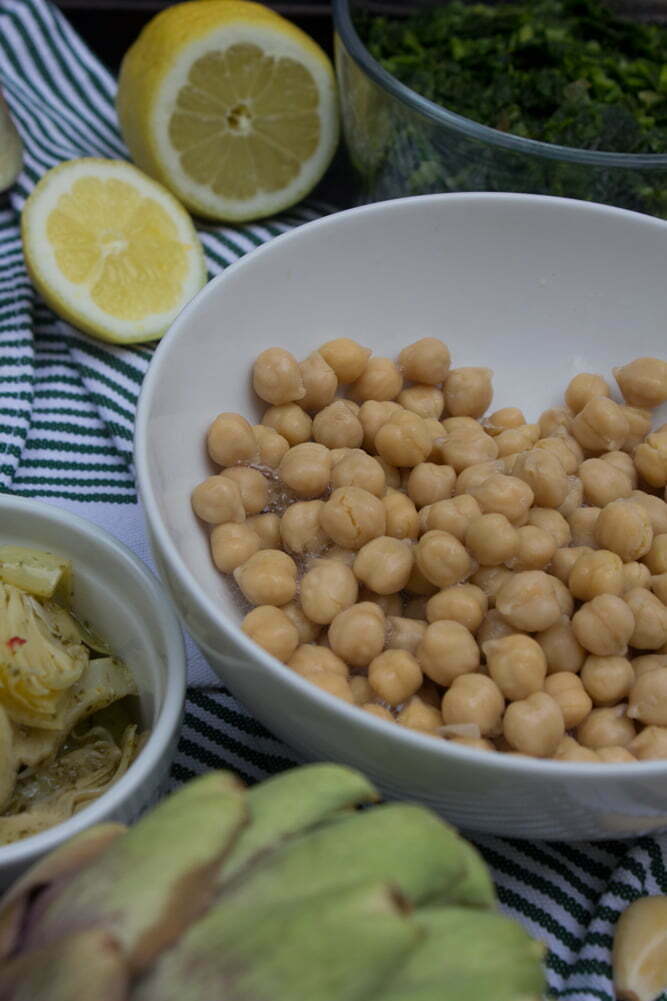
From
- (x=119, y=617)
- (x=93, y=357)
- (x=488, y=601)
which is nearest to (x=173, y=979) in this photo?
(x=119, y=617)

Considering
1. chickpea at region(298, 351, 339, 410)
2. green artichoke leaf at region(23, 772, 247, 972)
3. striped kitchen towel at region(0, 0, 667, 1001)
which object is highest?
green artichoke leaf at region(23, 772, 247, 972)

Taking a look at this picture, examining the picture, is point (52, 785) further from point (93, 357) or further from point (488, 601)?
point (93, 357)

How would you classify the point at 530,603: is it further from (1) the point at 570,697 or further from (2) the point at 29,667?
(2) the point at 29,667

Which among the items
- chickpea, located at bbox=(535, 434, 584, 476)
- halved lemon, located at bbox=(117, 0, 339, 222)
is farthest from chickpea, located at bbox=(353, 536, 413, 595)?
halved lemon, located at bbox=(117, 0, 339, 222)

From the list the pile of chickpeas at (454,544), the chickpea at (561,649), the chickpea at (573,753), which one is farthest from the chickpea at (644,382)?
the chickpea at (573,753)

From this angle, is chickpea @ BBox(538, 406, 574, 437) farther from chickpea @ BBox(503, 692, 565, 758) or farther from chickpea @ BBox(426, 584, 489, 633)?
chickpea @ BBox(503, 692, 565, 758)

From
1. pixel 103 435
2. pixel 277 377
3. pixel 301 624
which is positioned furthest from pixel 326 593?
pixel 103 435
